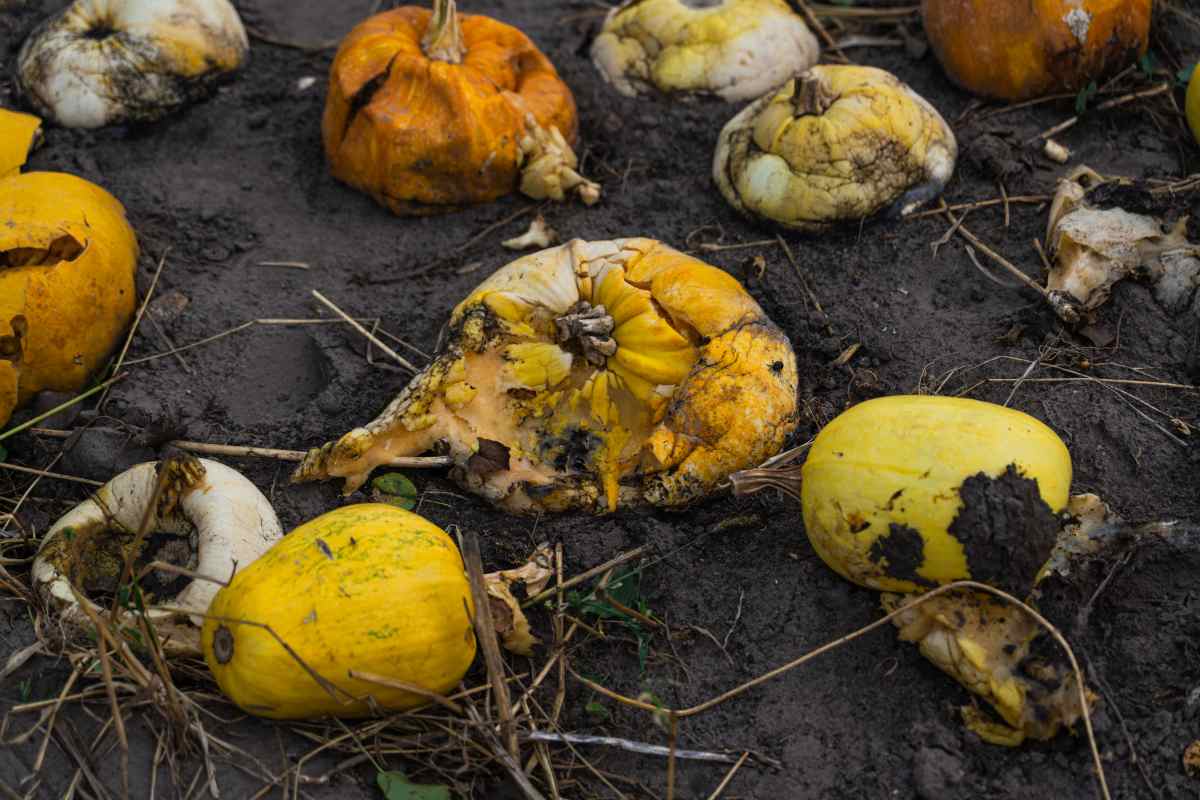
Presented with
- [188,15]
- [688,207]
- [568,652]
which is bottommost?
[568,652]

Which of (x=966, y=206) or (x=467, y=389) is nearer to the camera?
(x=467, y=389)

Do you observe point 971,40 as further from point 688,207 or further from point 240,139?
point 240,139

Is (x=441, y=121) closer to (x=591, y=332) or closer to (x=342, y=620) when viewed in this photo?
(x=591, y=332)

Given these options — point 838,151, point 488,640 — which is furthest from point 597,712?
point 838,151

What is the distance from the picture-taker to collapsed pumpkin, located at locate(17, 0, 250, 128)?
16.8 feet

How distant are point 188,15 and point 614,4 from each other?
2.17 m

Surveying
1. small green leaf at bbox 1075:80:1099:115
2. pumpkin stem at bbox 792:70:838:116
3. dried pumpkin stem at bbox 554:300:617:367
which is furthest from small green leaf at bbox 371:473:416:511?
small green leaf at bbox 1075:80:1099:115

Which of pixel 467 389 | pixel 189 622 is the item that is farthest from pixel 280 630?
pixel 467 389

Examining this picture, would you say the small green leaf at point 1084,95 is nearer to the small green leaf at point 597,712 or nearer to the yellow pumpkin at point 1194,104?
the yellow pumpkin at point 1194,104

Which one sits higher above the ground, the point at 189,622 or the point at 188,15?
the point at 188,15

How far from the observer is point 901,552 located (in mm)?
3143

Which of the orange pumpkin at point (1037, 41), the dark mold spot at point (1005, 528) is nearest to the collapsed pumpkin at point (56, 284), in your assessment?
the dark mold spot at point (1005, 528)

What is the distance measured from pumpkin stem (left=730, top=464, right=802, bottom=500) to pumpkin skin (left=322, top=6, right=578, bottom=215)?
6.87ft

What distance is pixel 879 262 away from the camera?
4574 millimetres
